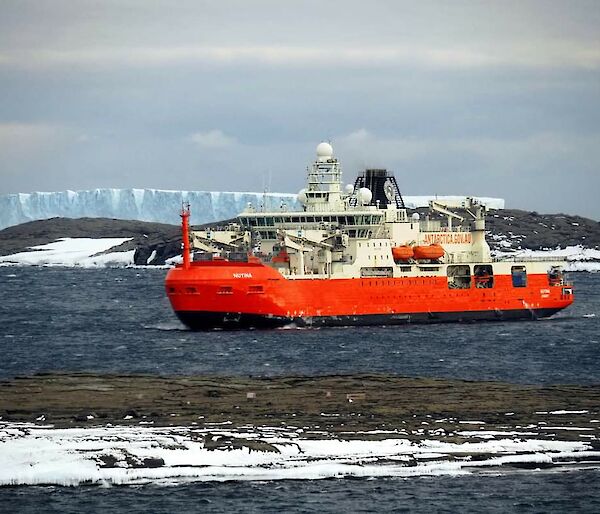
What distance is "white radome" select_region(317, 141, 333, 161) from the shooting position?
7044 centimetres

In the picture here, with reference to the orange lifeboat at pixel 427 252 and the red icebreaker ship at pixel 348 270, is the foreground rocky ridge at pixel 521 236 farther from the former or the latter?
the orange lifeboat at pixel 427 252

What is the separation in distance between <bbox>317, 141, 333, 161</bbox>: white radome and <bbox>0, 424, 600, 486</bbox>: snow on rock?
128ft

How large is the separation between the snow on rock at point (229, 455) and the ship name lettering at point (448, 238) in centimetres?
4043

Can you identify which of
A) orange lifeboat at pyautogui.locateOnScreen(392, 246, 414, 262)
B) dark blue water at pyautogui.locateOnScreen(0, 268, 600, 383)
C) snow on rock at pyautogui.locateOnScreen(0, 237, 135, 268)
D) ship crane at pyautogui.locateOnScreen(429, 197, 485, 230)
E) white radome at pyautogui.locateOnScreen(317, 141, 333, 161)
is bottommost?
dark blue water at pyautogui.locateOnScreen(0, 268, 600, 383)

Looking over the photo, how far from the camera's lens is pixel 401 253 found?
68.8m

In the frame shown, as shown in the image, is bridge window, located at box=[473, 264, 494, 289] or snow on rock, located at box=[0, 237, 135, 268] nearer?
bridge window, located at box=[473, 264, 494, 289]

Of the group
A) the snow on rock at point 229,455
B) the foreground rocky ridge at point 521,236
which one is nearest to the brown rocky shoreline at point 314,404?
the snow on rock at point 229,455

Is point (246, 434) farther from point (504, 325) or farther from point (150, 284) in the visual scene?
point (150, 284)

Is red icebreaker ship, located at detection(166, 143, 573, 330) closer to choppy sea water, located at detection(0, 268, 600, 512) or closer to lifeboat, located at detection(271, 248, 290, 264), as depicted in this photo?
lifeboat, located at detection(271, 248, 290, 264)

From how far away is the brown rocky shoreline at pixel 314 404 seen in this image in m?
34.0

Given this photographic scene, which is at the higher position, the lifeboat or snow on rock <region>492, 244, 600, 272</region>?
snow on rock <region>492, 244, 600, 272</region>

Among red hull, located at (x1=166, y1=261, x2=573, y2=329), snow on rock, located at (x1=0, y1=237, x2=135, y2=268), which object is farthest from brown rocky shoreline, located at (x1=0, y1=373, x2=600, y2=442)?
snow on rock, located at (x1=0, y1=237, x2=135, y2=268)

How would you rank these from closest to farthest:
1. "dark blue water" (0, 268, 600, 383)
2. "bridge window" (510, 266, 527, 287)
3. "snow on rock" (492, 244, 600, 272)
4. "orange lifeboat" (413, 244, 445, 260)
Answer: "dark blue water" (0, 268, 600, 383) → "orange lifeboat" (413, 244, 445, 260) → "bridge window" (510, 266, 527, 287) → "snow on rock" (492, 244, 600, 272)

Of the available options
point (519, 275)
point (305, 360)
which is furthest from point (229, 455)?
point (519, 275)
